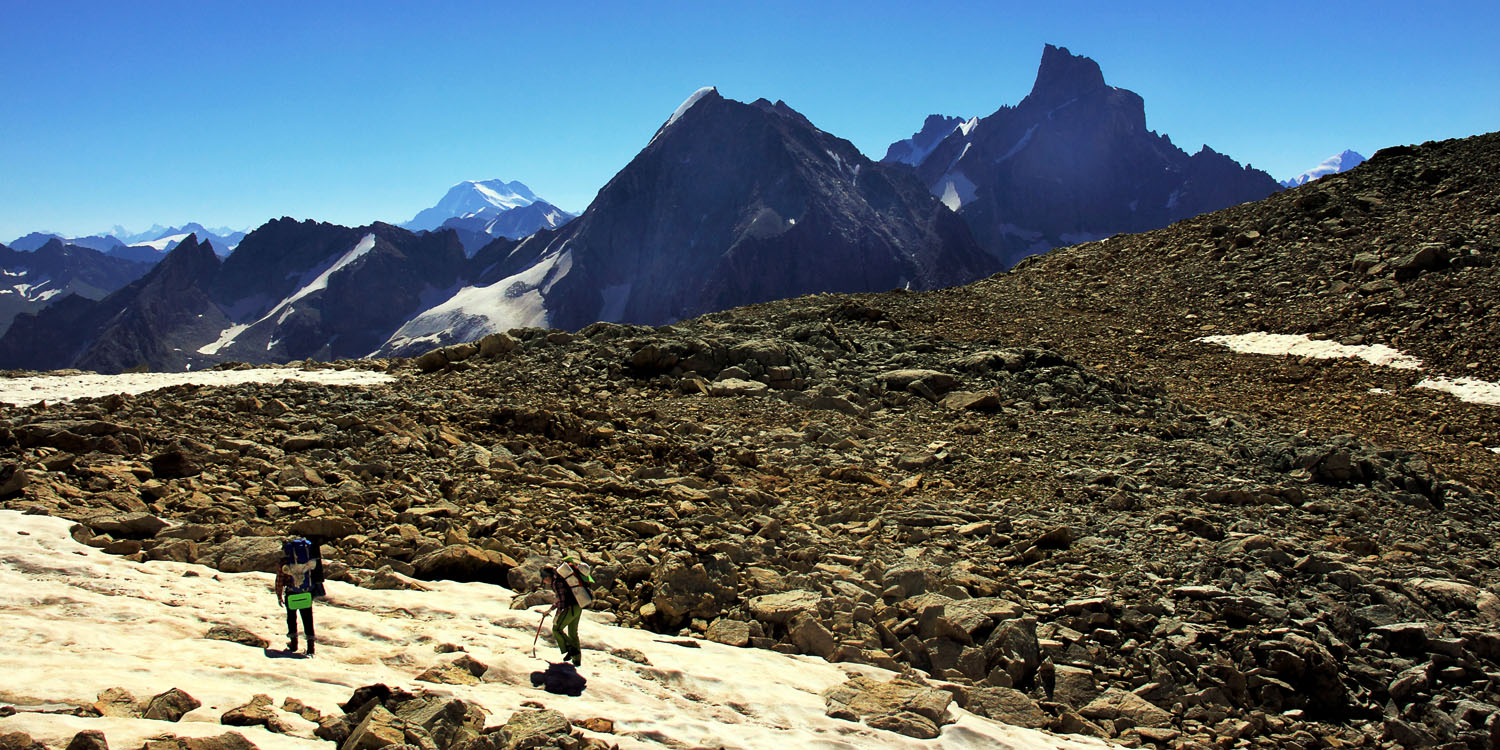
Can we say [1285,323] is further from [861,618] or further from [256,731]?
[256,731]

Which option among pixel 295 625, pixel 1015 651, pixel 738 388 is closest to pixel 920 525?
pixel 1015 651

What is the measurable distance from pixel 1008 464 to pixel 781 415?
17.2ft

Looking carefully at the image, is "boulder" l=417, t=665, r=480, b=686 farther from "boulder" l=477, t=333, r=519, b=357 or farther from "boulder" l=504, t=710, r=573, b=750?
"boulder" l=477, t=333, r=519, b=357

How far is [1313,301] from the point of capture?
3000 cm

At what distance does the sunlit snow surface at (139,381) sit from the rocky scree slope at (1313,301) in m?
17.6

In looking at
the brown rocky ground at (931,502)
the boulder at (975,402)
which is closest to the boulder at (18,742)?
the brown rocky ground at (931,502)

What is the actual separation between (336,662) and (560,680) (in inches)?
79.0

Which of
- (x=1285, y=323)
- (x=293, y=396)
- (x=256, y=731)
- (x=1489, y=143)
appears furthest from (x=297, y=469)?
(x=1489, y=143)

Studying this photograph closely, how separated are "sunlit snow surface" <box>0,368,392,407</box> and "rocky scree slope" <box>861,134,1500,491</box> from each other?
57.9 feet

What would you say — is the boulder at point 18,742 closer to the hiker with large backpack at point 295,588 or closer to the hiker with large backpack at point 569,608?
the hiker with large backpack at point 295,588

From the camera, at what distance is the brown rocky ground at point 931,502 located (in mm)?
9219

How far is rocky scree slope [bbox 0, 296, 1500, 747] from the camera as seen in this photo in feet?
29.8

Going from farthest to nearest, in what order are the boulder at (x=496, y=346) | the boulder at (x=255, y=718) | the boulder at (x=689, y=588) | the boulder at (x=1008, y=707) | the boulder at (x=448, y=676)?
the boulder at (x=496, y=346) → the boulder at (x=689, y=588) → the boulder at (x=1008, y=707) → the boulder at (x=448, y=676) → the boulder at (x=255, y=718)

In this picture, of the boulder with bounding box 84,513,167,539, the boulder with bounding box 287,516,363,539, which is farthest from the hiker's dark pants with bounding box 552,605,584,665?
the boulder with bounding box 84,513,167,539
